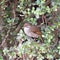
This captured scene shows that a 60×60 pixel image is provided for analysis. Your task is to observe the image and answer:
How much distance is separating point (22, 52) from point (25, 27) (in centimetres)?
22

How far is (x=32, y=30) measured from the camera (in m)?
1.91

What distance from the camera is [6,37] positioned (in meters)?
1.99

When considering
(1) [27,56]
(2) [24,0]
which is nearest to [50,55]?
(1) [27,56]

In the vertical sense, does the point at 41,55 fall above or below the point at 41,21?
below

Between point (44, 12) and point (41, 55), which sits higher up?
point (44, 12)

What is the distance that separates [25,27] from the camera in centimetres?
184

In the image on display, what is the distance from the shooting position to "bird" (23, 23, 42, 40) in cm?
186

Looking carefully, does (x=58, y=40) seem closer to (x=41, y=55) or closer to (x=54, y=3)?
(x=41, y=55)

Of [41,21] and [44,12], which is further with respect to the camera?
[41,21]

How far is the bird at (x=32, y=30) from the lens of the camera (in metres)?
1.86

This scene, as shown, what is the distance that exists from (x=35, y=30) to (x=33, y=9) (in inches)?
7.4

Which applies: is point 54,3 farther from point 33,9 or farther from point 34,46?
point 34,46

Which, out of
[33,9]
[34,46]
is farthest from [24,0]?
[34,46]

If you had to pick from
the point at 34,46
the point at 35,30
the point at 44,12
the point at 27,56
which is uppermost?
the point at 44,12
